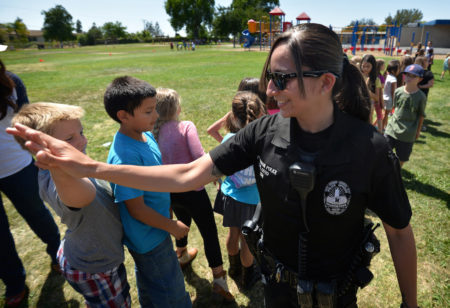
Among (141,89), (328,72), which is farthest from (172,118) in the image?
(328,72)

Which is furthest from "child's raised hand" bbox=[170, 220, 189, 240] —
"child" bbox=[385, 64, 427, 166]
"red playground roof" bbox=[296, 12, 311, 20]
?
"red playground roof" bbox=[296, 12, 311, 20]

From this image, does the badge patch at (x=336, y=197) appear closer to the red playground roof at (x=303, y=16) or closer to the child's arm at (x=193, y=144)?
the child's arm at (x=193, y=144)

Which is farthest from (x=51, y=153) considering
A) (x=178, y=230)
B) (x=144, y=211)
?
(x=178, y=230)

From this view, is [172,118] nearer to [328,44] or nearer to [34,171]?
[34,171]

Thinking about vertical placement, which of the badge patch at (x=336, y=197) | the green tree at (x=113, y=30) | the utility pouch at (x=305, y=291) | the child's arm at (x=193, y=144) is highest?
the green tree at (x=113, y=30)

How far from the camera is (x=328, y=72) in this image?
1.28m

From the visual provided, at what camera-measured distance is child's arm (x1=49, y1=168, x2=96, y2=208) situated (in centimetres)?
139

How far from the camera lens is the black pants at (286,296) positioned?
161 cm

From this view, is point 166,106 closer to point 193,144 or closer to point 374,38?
point 193,144

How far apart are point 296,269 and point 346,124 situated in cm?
93

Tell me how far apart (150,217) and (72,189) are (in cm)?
62

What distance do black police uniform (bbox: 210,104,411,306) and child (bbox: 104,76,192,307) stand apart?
0.69 meters

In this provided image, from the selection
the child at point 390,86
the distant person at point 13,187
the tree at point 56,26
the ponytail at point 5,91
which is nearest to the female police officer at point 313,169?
the ponytail at point 5,91

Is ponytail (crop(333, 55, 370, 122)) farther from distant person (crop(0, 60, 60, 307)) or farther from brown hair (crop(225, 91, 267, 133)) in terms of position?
distant person (crop(0, 60, 60, 307))
